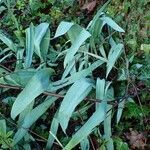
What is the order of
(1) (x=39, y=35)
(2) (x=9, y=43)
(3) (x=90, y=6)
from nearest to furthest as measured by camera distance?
(1) (x=39, y=35), (2) (x=9, y=43), (3) (x=90, y=6)

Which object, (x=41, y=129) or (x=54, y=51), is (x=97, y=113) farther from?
(x=54, y=51)

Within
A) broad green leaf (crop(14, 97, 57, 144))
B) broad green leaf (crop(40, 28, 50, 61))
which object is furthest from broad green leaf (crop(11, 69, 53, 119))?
broad green leaf (crop(40, 28, 50, 61))

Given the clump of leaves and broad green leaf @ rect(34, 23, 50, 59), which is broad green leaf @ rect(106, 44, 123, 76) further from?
broad green leaf @ rect(34, 23, 50, 59)

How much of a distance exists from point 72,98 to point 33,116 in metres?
0.24

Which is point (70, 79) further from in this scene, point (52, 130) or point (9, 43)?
point (9, 43)

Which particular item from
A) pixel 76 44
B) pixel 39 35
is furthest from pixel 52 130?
pixel 39 35

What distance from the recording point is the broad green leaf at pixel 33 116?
199cm

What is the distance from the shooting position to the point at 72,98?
6.28 feet

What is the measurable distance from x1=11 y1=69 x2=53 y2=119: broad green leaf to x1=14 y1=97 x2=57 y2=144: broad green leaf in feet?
0.34

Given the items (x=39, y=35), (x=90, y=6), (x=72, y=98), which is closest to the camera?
(x=72, y=98)

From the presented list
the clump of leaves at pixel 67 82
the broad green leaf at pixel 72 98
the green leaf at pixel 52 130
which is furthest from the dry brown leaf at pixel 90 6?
the green leaf at pixel 52 130

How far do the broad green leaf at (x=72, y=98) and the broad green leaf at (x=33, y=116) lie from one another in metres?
→ 0.15

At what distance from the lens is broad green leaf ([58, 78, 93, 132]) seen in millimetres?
1862

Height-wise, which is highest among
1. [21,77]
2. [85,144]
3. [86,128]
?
[21,77]
